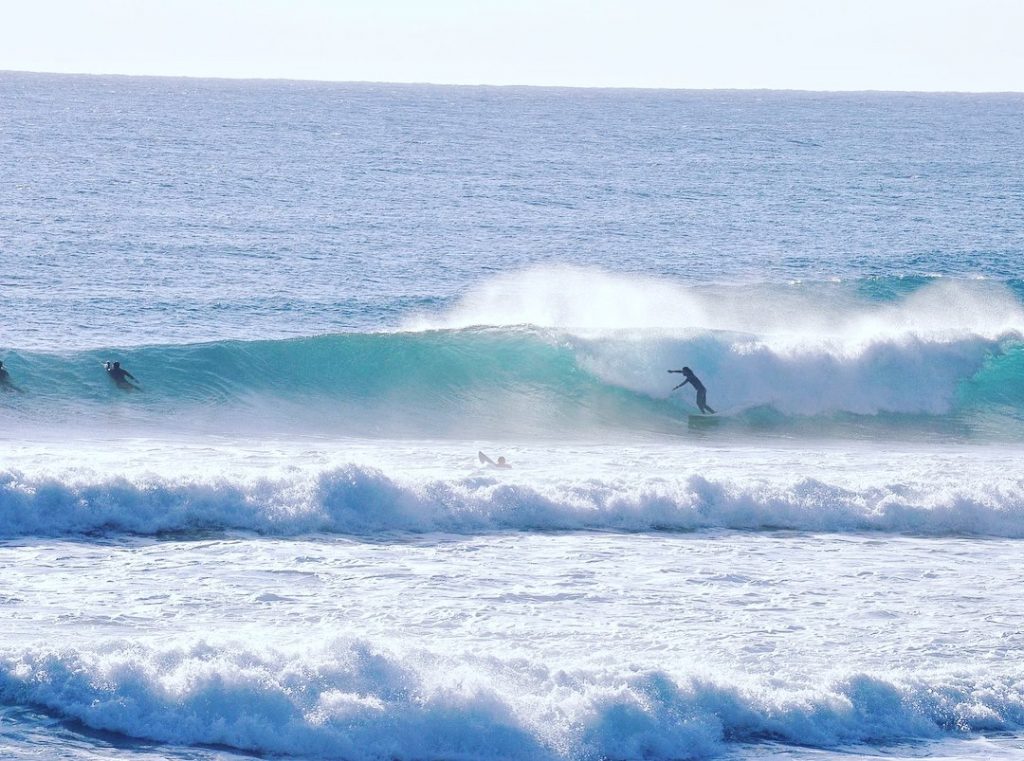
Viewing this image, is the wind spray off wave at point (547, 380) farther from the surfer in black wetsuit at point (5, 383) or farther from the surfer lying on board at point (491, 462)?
the surfer lying on board at point (491, 462)

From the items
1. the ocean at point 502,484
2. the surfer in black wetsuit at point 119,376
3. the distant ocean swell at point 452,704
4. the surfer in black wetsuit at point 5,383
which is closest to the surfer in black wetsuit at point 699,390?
the ocean at point 502,484

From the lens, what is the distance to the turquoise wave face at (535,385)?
20953 millimetres

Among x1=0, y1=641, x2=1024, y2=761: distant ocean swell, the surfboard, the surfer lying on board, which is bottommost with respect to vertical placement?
x1=0, y1=641, x2=1024, y2=761: distant ocean swell

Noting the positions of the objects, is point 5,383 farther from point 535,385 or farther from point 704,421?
point 704,421

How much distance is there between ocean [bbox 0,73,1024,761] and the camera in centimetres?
968

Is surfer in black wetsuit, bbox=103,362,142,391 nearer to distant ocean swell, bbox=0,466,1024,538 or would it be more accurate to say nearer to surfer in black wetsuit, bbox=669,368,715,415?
distant ocean swell, bbox=0,466,1024,538

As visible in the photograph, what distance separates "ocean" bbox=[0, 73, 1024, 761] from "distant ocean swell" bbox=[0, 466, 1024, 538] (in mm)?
42

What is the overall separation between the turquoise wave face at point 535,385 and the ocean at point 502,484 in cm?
8

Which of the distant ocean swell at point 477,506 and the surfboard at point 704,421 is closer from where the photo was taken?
the distant ocean swell at point 477,506

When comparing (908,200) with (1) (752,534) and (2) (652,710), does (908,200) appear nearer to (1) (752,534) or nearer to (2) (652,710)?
(1) (752,534)

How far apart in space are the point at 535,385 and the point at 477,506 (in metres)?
8.36

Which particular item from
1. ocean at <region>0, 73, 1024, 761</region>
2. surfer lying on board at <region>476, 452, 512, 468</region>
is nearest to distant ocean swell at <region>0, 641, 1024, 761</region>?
ocean at <region>0, 73, 1024, 761</region>

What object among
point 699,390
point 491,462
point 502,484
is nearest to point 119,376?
point 491,462

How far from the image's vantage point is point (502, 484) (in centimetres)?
1538
